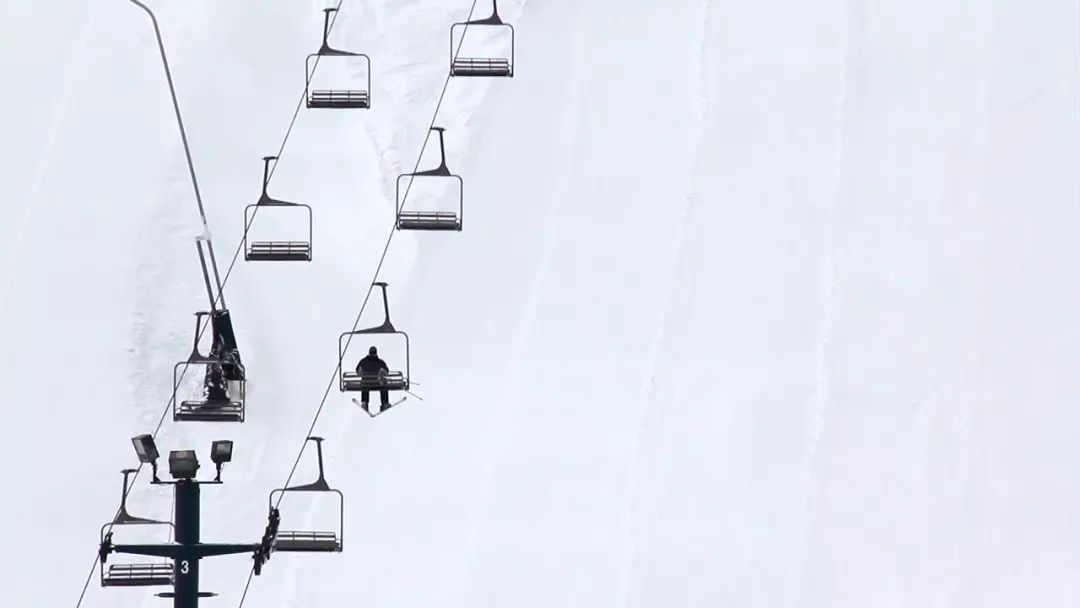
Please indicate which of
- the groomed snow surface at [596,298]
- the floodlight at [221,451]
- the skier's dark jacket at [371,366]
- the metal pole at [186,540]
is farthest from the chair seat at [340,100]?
the groomed snow surface at [596,298]

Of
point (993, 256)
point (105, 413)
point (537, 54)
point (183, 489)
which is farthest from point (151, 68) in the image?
point (183, 489)

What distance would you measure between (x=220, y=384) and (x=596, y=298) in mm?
9295

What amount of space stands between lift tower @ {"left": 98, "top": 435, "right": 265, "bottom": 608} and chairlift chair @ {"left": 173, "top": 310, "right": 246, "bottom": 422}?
1.73 metres

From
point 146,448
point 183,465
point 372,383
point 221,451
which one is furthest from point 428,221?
point 183,465

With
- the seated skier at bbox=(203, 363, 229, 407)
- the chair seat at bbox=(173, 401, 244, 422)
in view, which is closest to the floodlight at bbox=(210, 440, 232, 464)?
Result: the chair seat at bbox=(173, 401, 244, 422)

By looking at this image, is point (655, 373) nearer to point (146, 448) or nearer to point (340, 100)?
point (340, 100)

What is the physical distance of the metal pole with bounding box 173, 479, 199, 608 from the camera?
10445 millimetres

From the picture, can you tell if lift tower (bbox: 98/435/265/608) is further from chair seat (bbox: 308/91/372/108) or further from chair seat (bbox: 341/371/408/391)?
chair seat (bbox: 308/91/372/108)

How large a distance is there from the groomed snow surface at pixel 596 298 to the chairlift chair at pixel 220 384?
434cm

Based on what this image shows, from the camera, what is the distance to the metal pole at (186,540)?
1045cm

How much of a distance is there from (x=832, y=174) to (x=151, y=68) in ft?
24.9

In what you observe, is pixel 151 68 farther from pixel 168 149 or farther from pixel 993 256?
pixel 993 256

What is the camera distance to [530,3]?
26.5m

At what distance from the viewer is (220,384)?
42.8 ft
